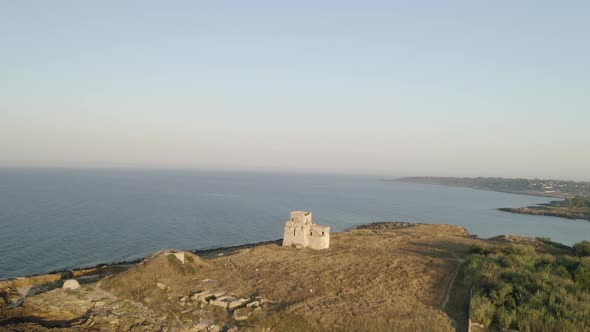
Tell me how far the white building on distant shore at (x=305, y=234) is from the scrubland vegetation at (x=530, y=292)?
9544mm

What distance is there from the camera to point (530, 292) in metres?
15.7

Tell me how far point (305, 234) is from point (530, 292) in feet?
47.8

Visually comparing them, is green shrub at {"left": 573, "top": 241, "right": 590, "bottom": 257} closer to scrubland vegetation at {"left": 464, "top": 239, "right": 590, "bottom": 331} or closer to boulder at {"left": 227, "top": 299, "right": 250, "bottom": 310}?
scrubland vegetation at {"left": 464, "top": 239, "right": 590, "bottom": 331}

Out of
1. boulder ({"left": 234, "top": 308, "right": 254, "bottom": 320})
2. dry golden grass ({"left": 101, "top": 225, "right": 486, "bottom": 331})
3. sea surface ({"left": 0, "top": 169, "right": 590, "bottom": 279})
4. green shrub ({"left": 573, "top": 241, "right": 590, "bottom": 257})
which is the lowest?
sea surface ({"left": 0, "top": 169, "right": 590, "bottom": 279})

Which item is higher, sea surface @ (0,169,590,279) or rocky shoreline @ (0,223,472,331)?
rocky shoreline @ (0,223,472,331)

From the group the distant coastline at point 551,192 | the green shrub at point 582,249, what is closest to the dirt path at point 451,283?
the green shrub at point 582,249

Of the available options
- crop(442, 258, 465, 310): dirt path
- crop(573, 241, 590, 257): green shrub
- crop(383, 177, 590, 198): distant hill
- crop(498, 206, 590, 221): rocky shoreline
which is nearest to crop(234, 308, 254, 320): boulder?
crop(442, 258, 465, 310): dirt path

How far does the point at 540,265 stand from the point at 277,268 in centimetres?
1515

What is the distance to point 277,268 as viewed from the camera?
21.5 meters

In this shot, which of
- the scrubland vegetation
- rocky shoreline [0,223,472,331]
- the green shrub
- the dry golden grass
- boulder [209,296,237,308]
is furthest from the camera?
the green shrub

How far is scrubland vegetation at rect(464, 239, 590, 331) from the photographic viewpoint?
43.3 feet

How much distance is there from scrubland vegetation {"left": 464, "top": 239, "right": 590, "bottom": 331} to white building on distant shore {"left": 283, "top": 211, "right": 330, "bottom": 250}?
31.3 feet

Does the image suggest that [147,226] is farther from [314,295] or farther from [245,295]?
[314,295]

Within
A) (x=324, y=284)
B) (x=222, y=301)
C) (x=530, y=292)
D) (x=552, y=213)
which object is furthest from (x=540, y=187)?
(x=222, y=301)
